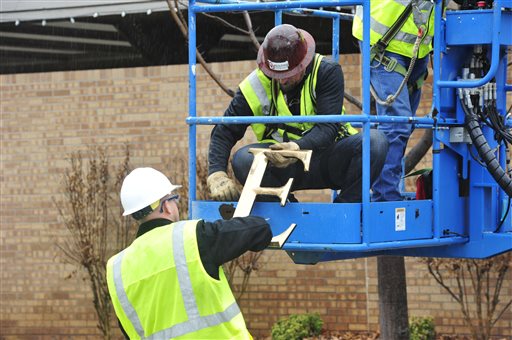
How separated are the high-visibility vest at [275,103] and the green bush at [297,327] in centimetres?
479

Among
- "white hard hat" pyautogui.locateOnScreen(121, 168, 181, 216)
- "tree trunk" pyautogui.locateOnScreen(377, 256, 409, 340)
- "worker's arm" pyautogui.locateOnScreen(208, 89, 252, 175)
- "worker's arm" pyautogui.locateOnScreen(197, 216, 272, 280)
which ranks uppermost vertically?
"worker's arm" pyautogui.locateOnScreen(208, 89, 252, 175)

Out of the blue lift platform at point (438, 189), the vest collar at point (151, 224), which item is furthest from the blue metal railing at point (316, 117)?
the vest collar at point (151, 224)

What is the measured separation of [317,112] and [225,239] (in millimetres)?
1193

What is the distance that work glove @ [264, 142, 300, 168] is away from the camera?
5.60 meters

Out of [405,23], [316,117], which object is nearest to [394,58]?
[405,23]

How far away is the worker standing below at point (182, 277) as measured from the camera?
198 inches

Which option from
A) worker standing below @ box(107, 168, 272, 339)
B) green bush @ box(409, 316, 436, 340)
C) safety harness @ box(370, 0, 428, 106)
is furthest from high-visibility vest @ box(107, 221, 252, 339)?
green bush @ box(409, 316, 436, 340)

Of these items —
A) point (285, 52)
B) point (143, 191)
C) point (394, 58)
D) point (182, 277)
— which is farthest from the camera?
point (394, 58)

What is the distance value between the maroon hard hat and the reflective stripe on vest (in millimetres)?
1156

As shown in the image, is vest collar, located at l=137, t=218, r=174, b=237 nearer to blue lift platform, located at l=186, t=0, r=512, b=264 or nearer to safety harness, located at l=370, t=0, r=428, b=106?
blue lift platform, located at l=186, t=0, r=512, b=264

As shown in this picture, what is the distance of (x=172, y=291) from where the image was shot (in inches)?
199

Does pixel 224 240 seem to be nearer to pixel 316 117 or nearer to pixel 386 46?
pixel 316 117

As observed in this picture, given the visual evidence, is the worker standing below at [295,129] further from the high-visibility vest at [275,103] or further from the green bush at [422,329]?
the green bush at [422,329]

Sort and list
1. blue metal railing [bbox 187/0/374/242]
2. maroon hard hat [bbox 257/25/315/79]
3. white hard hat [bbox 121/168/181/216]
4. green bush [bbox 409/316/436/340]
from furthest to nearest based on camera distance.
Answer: green bush [bbox 409/316/436/340], maroon hard hat [bbox 257/25/315/79], blue metal railing [bbox 187/0/374/242], white hard hat [bbox 121/168/181/216]
